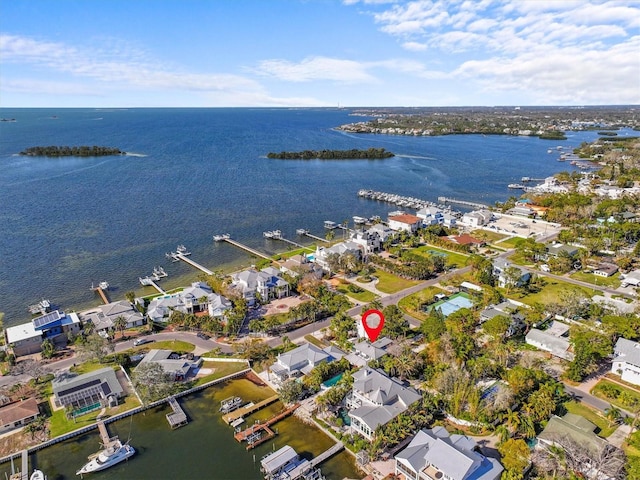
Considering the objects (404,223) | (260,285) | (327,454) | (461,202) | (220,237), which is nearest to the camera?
(327,454)

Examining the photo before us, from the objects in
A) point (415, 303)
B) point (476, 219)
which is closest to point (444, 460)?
point (415, 303)

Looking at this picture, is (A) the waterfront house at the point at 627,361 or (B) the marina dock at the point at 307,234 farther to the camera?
(B) the marina dock at the point at 307,234

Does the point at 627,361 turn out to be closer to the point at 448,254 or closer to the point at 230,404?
the point at 448,254

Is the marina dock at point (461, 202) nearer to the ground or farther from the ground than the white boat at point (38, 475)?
farther from the ground

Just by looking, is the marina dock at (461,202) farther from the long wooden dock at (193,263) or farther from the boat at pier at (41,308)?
the boat at pier at (41,308)

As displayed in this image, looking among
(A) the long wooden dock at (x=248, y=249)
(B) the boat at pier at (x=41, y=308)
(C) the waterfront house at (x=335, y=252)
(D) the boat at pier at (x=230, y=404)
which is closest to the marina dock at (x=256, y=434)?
(D) the boat at pier at (x=230, y=404)

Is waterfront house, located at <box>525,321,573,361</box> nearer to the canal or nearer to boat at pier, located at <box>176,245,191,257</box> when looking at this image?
the canal

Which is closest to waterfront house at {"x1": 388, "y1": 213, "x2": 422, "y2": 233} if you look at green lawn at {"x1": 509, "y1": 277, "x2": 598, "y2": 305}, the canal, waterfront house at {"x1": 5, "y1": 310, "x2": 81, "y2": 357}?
green lawn at {"x1": 509, "y1": 277, "x2": 598, "y2": 305}
